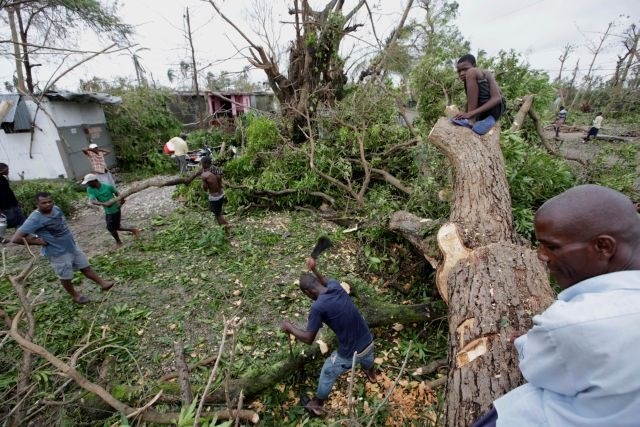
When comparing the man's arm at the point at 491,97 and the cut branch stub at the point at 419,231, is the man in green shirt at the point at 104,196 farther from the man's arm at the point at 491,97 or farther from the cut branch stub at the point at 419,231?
the man's arm at the point at 491,97

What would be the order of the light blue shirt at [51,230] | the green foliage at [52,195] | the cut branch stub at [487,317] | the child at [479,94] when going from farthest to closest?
the green foliage at [52,195], the child at [479,94], the light blue shirt at [51,230], the cut branch stub at [487,317]

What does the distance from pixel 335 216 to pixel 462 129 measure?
256 centimetres

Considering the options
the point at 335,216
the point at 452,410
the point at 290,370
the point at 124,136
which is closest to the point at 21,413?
the point at 290,370

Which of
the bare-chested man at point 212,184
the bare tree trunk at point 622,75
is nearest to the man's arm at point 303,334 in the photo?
the bare-chested man at point 212,184

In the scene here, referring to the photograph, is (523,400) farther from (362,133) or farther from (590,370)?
(362,133)

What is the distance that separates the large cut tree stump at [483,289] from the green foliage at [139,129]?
1057 centimetres

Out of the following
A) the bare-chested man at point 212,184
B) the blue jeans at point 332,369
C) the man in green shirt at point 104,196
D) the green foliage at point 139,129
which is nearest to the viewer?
the blue jeans at point 332,369

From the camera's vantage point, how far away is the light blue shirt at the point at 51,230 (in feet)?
11.1

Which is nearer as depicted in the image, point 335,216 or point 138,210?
point 335,216

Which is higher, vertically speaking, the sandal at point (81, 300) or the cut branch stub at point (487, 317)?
the cut branch stub at point (487, 317)

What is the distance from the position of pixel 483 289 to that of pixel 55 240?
4393 mm

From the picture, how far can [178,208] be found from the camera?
21.9ft

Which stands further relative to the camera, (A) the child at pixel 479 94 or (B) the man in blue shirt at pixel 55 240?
(A) the child at pixel 479 94

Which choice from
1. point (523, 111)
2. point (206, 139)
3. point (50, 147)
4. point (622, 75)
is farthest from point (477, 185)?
point (622, 75)
